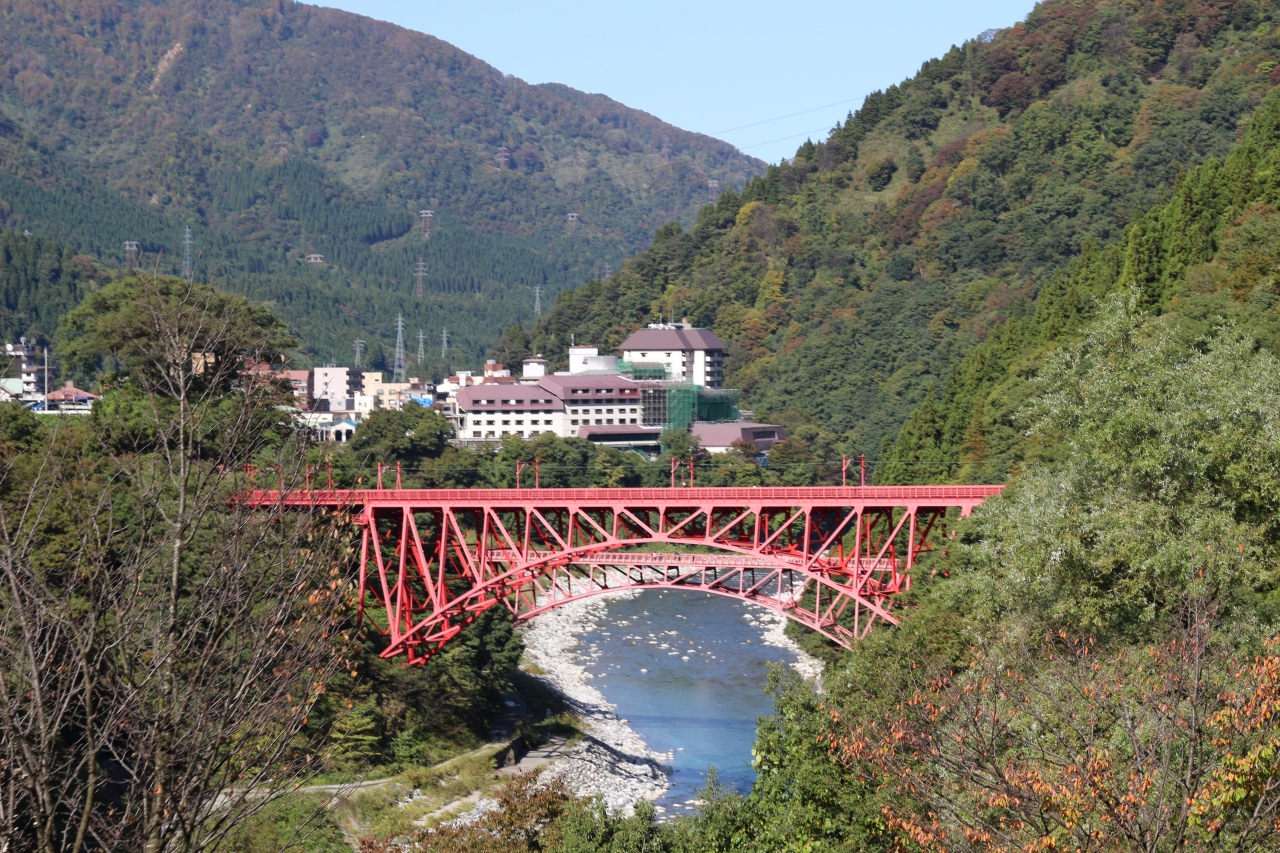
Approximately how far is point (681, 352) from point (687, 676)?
208 ft

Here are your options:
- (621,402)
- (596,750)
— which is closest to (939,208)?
(621,402)

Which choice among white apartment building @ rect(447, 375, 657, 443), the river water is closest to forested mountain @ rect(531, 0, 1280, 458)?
white apartment building @ rect(447, 375, 657, 443)

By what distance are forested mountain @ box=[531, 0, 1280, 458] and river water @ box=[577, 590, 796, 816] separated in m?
26.9

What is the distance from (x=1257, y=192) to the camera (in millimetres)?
45125

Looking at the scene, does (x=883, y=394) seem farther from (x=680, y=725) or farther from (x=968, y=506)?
(x=968, y=506)

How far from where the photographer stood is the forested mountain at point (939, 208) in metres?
100

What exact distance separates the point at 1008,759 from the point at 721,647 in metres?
39.8

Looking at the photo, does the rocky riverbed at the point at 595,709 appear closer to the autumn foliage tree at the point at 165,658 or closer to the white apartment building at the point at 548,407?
the autumn foliage tree at the point at 165,658

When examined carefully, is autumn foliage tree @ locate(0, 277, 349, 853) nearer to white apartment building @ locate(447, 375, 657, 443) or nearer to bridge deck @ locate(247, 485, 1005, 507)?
bridge deck @ locate(247, 485, 1005, 507)

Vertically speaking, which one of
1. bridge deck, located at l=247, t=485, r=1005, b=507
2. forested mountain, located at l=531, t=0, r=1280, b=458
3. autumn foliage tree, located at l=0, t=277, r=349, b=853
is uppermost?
forested mountain, located at l=531, t=0, r=1280, b=458

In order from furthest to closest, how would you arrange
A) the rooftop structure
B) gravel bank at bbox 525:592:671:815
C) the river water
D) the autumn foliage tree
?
the rooftop structure
the river water
gravel bank at bbox 525:592:671:815
the autumn foliage tree

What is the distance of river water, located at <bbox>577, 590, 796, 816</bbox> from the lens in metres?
39.8

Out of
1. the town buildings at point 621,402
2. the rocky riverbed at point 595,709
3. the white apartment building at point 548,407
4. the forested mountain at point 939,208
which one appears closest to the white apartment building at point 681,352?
the town buildings at point 621,402

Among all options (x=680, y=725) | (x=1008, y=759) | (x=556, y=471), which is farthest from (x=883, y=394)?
(x=1008, y=759)
